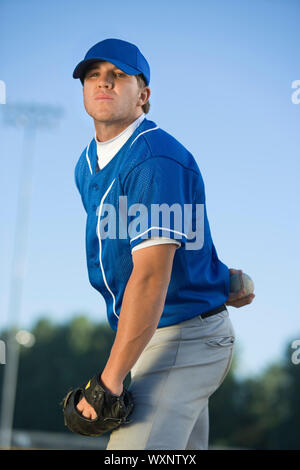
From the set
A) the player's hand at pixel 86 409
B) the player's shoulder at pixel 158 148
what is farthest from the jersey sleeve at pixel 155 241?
the player's hand at pixel 86 409

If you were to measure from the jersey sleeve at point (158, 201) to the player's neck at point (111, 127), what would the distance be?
1.06 feet

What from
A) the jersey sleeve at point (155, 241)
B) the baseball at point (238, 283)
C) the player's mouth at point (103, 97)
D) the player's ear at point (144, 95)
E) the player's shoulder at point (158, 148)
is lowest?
the baseball at point (238, 283)

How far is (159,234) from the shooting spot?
2227 mm

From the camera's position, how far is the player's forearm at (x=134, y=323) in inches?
85.7

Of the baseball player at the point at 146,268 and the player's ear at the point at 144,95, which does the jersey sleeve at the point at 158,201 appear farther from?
the player's ear at the point at 144,95

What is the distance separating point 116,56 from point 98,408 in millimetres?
1411

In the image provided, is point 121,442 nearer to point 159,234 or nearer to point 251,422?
point 159,234

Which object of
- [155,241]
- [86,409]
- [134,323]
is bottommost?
[86,409]

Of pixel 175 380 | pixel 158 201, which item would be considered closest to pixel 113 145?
pixel 158 201

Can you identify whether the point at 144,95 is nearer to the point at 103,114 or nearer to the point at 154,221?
the point at 103,114

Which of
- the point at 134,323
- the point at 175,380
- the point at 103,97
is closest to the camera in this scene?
the point at 134,323

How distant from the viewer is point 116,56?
258cm
